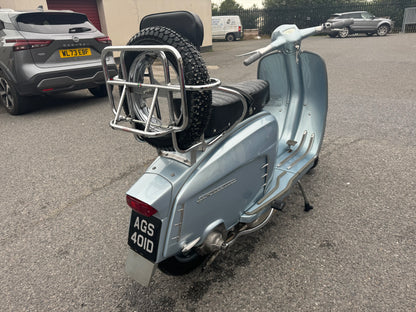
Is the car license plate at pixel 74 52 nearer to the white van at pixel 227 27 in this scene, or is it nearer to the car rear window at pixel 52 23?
the car rear window at pixel 52 23

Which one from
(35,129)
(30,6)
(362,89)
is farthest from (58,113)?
(362,89)

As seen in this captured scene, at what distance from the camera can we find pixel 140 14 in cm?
1080

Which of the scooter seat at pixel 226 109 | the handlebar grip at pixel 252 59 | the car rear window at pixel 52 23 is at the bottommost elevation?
the scooter seat at pixel 226 109

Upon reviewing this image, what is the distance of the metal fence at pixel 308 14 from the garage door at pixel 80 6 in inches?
684

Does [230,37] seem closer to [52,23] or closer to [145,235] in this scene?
[52,23]

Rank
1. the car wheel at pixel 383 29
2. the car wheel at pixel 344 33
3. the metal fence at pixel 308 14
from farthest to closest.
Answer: the metal fence at pixel 308 14 → the car wheel at pixel 344 33 → the car wheel at pixel 383 29

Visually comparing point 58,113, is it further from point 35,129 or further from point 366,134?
point 366,134

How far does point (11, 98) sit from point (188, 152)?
4.85 m

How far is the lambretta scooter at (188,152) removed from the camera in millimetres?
1399

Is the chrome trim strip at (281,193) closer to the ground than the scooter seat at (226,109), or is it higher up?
closer to the ground

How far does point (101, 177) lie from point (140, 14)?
30.5ft

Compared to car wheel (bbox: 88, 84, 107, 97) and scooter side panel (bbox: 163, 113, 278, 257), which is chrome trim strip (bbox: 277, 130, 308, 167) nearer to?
scooter side panel (bbox: 163, 113, 278, 257)

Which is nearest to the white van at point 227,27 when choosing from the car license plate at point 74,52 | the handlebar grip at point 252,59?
the car license plate at point 74,52

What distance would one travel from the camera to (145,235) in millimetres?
1597
